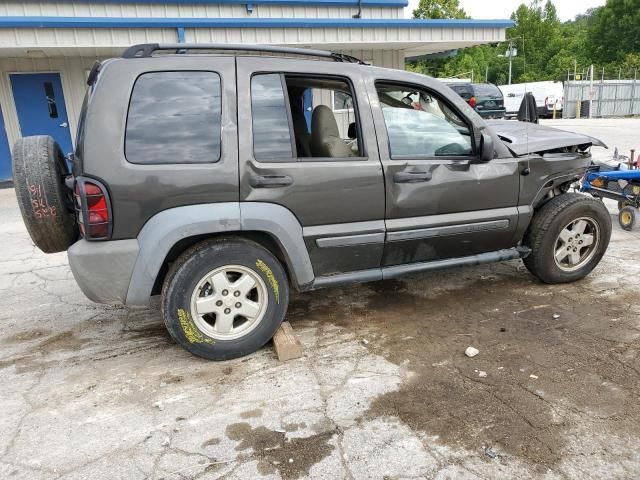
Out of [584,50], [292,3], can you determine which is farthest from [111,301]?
[584,50]

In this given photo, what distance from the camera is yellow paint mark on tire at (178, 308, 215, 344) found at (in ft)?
10.1

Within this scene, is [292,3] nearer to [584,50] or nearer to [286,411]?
[286,411]

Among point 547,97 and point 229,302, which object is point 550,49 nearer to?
point 547,97

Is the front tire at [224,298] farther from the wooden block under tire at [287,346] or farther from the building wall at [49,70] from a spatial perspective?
the building wall at [49,70]

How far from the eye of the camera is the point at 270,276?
323 centimetres

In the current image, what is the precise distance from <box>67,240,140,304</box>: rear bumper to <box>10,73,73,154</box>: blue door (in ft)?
29.6

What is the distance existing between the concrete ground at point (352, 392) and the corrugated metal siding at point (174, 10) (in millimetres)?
8917

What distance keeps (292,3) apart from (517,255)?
10.4 m

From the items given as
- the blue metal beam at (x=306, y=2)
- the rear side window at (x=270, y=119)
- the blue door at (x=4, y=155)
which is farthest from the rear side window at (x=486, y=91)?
the rear side window at (x=270, y=119)

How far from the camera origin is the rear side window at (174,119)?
2.92 metres

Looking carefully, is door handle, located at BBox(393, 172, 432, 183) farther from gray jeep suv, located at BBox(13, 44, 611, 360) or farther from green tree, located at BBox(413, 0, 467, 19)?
green tree, located at BBox(413, 0, 467, 19)

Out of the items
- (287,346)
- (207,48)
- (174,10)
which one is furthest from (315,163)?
(174,10)

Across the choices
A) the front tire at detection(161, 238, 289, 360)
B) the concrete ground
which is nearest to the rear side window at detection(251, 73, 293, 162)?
the front tire at detection(161, 238, 289, 360)

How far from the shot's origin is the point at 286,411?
2723 millimetres
